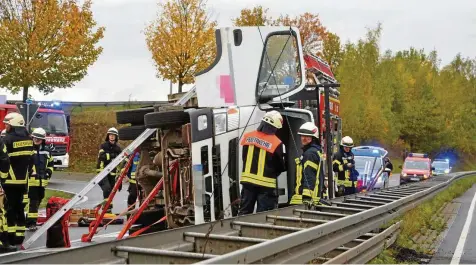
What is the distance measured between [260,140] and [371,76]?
41.6m

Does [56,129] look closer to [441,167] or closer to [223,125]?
[223,125]

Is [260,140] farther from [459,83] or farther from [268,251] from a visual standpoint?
[459,83]

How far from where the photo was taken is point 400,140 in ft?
201

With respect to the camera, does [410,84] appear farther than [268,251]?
Yes

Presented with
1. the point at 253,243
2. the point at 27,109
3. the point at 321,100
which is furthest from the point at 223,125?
the point at 27,109

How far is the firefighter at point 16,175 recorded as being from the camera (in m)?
9.41

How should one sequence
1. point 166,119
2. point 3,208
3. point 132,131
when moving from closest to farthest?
1. point 166,119
2. point 3,208
3. point 132,131

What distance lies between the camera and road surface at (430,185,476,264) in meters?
9.80

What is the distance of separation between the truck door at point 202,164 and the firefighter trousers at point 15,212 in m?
2.89

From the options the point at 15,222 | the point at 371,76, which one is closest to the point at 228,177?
the point at 15,222

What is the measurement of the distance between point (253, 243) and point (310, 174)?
3364mm

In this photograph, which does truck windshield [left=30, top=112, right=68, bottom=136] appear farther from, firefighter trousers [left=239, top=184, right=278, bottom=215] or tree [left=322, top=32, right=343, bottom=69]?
tree [left=322, top=32, right=343, bottom=69]

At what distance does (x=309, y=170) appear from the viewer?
8.62 m

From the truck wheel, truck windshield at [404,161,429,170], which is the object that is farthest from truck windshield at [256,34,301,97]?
truck windshield at [404,161,429,170]
